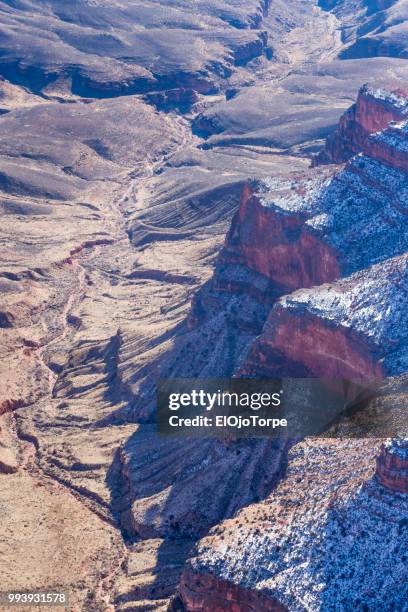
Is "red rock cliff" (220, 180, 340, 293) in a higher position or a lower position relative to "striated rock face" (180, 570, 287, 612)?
higher

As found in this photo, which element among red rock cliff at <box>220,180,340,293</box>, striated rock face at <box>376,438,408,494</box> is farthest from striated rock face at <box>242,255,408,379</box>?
striated rock face at <box>376,438,408,494</box>

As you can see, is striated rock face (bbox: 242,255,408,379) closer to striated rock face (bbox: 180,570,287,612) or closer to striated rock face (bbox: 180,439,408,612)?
striated rock face (bbox: 180,439,408,612)

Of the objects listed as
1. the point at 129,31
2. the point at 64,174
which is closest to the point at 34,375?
the point at 64,174

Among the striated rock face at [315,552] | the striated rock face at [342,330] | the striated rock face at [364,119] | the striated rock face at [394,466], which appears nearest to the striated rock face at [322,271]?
the striated rock face at [342,330]

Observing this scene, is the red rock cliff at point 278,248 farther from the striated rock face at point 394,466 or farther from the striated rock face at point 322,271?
the striated rock face at point 394,466

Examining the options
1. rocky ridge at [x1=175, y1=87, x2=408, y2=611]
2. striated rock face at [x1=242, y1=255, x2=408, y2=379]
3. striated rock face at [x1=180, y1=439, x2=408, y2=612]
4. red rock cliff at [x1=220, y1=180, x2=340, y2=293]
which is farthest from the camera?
red rock cliff at [x1=220, y1=180, x2=340, y2=293]

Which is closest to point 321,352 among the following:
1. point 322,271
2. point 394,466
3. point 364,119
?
point 322,271
